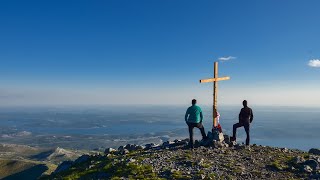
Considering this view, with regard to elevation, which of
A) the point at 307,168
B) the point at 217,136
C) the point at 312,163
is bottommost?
the point at 307,168

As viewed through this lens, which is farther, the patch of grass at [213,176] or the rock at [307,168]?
the rock at [307,168]

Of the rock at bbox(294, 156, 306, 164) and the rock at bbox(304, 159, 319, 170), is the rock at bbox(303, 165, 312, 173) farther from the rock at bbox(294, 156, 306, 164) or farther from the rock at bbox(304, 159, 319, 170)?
the rock at bbox(294, 156, 306, 164)

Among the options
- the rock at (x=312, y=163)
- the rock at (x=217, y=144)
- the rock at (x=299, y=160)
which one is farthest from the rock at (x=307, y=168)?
the rock at (x=217, y=144)

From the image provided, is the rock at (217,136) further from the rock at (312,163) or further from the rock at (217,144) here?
the rock at (312,163)

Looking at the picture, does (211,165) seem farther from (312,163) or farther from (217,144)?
(312,163)

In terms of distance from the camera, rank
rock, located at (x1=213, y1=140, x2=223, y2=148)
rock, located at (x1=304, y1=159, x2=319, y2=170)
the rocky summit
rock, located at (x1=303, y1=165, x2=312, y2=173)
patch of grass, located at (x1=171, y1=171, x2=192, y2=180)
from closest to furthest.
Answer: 1. patch of grass, located at (x1=171, y1=171, x2=192, y2=180)
2. the rocky summit
3. rock, located at (x1=303, y1=165, x2=312, y2=173)
4. rock, located at (x1=304, y1=159, x2=319, y2=170)
5. rock, located at (x1=213, y1=140, x2=223, y2=148)

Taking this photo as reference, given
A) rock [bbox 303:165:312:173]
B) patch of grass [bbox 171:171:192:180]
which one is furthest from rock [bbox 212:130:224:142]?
patch of grass [bbox 171:171:192:180]

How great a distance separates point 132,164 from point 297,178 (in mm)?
11627

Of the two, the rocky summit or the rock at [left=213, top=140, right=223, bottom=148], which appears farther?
the rock at [left=213, top=140, right=223, bottom=148]

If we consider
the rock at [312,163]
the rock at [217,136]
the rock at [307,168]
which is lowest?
the rock at [307,168]

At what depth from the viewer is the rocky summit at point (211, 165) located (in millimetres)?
21922

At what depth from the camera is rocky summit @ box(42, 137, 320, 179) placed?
21.9 m

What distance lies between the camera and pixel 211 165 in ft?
76.9

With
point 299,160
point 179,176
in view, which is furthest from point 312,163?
point 179,176
